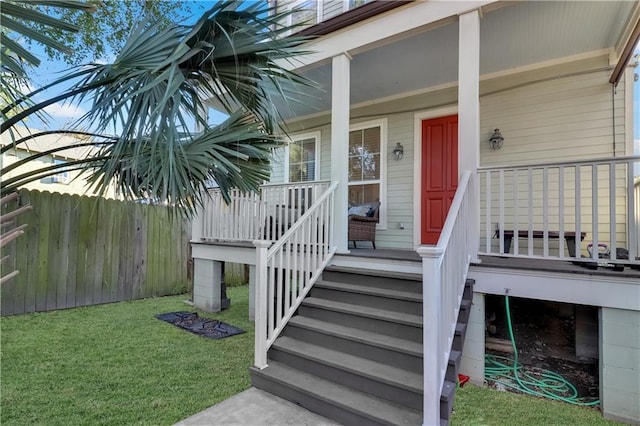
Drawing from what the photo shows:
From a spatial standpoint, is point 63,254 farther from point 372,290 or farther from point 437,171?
point 437,171

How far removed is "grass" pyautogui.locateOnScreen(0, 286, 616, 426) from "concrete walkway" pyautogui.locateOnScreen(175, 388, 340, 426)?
13cm

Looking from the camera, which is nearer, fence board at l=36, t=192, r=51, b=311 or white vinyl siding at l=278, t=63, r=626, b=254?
white vinyl siding at l=278, t=63, r=626, b=254

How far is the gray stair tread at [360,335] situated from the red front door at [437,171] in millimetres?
2859

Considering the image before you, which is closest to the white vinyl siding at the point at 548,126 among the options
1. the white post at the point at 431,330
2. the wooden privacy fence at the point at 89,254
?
the white post at the point at 431,330

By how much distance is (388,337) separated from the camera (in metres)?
2.97

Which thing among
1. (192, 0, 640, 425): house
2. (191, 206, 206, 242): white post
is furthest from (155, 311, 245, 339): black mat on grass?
(191, 206, 206, 242): white post

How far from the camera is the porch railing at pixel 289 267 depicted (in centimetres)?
312

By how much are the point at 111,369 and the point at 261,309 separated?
1.65 meters

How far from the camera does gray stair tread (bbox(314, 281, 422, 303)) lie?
317cm

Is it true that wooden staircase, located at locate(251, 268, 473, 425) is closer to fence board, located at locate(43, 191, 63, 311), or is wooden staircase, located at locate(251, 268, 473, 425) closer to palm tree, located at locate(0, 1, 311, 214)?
palm tree, located at locate(0, 1, 311, 214)

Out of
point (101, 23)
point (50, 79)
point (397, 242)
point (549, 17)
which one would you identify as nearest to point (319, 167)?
point (397, 242)

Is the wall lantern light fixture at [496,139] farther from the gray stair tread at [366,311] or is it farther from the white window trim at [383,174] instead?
the gray stair tread at [366,311]

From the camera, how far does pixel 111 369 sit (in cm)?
332

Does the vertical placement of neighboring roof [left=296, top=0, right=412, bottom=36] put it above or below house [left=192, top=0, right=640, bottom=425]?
above
